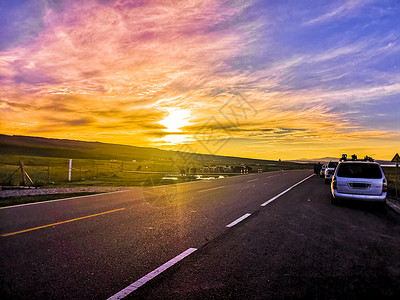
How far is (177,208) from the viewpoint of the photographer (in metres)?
9.98

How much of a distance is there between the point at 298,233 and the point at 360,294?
311 centimetres

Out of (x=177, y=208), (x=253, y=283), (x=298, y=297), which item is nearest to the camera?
(x=298, y=297)

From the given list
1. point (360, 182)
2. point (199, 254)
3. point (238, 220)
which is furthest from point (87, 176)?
point (199, 254)

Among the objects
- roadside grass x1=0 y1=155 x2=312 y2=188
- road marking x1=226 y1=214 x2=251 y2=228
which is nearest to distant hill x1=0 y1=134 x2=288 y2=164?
roadside grass x1=0 y1=155 x2=312 y2=188

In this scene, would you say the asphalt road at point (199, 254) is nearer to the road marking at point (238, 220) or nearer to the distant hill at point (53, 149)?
the road marking at point (238, 220)

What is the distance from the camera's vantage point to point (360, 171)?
457 inches

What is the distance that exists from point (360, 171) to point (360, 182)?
0.96 meters

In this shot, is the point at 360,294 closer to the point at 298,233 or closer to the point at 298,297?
the point at 298,297

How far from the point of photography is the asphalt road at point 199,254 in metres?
3.76

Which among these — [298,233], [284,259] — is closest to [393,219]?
[298,233]

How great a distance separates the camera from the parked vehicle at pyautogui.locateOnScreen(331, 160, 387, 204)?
10.6 m

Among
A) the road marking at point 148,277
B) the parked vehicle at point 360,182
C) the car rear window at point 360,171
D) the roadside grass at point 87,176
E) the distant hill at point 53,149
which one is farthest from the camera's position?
the distant hill at point 53,149

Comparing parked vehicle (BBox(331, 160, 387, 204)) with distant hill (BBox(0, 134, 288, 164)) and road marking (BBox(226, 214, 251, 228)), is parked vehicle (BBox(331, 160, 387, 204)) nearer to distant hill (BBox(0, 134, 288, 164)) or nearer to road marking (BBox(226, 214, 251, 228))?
road marking (BBox(226, 214, 251, 228))

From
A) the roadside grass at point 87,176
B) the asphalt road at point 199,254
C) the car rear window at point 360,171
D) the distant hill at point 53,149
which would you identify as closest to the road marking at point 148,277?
the asphalt road at point 199,254
